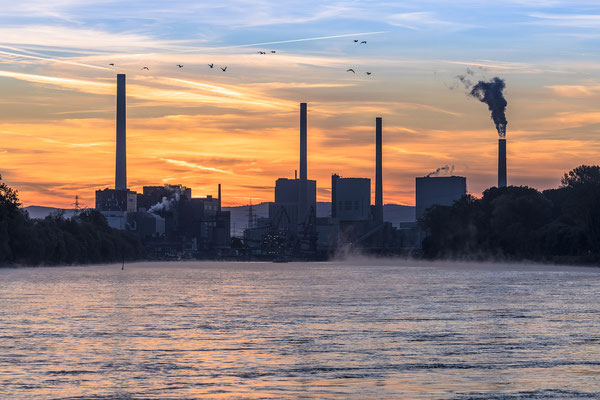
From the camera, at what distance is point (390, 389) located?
33406mm

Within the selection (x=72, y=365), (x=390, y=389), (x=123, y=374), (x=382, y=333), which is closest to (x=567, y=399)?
(x=390, y=389)

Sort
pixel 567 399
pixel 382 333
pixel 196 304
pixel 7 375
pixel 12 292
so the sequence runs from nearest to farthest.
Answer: pixel 567 399 < pixel 7 375 < pixel 382 333 < pixel 196 304 < pixel 12 292

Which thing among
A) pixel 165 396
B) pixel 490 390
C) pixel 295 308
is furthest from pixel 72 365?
pixel 295 308

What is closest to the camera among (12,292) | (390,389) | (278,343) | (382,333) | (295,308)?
(390,389)

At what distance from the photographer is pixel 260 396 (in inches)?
1265

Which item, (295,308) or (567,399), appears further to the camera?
(295,308)

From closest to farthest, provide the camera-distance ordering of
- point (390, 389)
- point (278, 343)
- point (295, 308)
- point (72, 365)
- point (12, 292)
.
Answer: point (390, 389) → point (72, 365) → point (278, 343) → point (295, 308) → point (12, 292)

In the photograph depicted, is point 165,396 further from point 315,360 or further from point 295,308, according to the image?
point 295,308

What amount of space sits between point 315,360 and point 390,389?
805cm

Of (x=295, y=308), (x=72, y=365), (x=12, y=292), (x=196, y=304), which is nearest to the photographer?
(x=72, y=365)

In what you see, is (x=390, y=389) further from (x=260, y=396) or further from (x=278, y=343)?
(x=278, y=343)

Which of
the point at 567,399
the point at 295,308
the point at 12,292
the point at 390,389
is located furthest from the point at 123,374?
the point at 12,292

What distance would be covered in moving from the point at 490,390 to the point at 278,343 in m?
16.3

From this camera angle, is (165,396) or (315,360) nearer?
(165,396)
